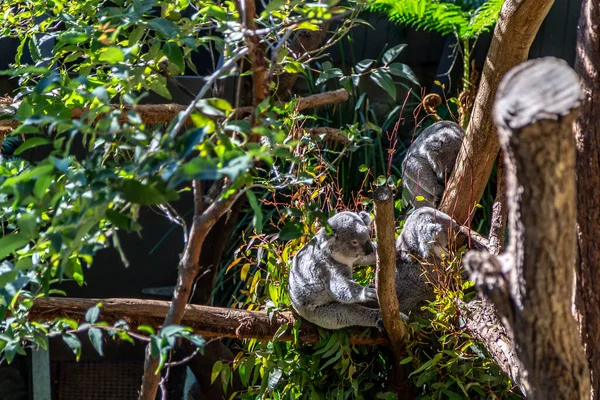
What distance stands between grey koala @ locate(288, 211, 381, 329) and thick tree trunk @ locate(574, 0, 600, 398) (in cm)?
99

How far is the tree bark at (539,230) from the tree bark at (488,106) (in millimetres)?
1582

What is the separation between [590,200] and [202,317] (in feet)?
4.80

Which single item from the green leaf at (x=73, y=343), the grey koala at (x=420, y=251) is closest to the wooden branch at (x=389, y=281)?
the grey koala at (x=420, y=251)

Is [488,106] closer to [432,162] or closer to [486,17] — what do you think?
[432,162]

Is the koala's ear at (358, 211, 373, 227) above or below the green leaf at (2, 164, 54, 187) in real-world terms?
below

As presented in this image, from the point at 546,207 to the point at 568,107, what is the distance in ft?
0.52

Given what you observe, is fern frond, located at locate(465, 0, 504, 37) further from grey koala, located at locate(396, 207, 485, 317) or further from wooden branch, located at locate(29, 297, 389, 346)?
wooden branch, located at locate(29, 297, 389, 346)

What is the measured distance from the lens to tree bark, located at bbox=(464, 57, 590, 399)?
114 cm

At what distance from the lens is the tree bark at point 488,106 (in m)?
2.75

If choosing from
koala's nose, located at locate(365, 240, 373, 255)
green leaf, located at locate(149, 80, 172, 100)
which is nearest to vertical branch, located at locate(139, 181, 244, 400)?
green leaf, located at locate(149, 80, 172, 100)

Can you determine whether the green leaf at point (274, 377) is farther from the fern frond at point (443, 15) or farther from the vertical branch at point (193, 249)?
the fern frond at point (443, 15)

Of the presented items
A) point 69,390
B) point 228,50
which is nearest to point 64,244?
point 228,50

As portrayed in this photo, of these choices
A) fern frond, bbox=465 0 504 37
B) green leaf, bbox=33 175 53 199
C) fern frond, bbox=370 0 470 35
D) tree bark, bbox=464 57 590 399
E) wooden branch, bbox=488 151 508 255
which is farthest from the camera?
fern frond, bbox=370 0 470 35

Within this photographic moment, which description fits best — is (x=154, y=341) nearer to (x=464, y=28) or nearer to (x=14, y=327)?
(x=14, y=327)
